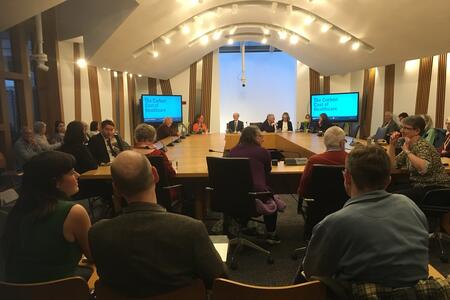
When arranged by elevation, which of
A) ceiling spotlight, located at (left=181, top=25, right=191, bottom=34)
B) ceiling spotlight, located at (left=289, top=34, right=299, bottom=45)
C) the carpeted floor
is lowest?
the carpeted floor

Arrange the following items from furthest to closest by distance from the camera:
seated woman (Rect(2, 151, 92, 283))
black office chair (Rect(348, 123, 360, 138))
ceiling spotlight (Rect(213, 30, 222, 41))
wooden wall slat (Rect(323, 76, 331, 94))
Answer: wooden wall slat (Rect(323, 76, 331, 94)) → black office chair (Rect(348, 123, 360, 138)) → ceiling spotlight (Rect(213, 30, 222, 41)) → seated woman (Rect(2, 151, 92, 283))

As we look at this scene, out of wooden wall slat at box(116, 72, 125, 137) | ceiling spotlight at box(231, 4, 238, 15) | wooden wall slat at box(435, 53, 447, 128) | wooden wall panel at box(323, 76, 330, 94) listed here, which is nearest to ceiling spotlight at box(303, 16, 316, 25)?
ceiling spotlight at box(231, 4, 238, 15)

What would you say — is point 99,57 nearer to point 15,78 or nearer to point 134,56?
point 134,56

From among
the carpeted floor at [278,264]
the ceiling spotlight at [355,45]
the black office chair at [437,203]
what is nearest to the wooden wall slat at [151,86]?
the ceiling spotlight at [355,45]

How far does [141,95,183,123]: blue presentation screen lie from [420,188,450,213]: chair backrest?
25.8ft

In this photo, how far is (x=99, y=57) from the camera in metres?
6.30

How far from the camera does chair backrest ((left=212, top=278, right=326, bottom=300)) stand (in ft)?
4.01

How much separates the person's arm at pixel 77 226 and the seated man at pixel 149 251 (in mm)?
305

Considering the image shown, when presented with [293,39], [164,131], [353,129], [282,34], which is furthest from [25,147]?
[353,129]

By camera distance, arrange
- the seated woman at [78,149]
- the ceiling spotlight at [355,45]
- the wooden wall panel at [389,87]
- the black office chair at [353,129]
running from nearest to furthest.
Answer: the seated woman at [78,149] < the ceiling spotlight at [355,45] < the wooden wall panel at [389,87] < the black office chair at [353,129]

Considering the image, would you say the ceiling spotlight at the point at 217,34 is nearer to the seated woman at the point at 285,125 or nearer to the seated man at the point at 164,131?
the seated man at the point at 164,131

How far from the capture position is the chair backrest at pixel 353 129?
31.0 ft

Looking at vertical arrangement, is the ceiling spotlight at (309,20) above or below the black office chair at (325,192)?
above

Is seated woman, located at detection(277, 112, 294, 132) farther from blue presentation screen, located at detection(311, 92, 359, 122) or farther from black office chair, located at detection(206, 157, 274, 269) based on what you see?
black office chair, located at detection(206, 157, 274, 269)
